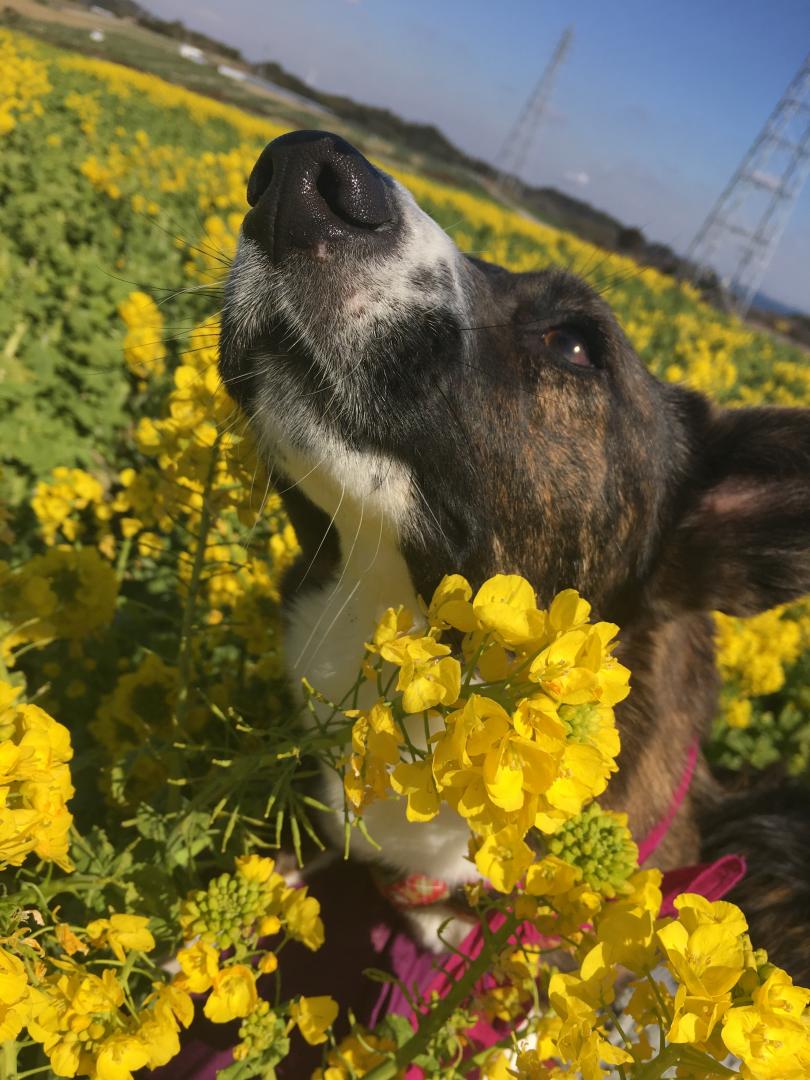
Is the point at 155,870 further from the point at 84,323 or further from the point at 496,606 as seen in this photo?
the point at 84,323

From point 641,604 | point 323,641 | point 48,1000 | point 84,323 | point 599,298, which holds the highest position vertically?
point 599,298

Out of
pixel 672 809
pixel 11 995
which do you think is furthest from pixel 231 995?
pixel 672 809

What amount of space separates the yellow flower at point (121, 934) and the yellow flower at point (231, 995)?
131mm

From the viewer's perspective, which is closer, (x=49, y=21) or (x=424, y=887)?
(x=424, y=887)

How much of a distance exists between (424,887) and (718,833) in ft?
4.33

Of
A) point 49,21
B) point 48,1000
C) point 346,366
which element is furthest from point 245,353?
point 49,21

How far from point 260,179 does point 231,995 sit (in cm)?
160

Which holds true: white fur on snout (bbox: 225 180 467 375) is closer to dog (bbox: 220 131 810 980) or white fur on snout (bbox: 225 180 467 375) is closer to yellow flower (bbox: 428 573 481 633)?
dog (bbox: 220 131 810 980)

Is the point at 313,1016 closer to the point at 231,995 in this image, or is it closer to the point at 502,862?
the point at 231,995

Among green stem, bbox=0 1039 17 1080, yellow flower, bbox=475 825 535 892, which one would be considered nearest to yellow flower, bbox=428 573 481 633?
yellow flower, bbox=475 825 535 892

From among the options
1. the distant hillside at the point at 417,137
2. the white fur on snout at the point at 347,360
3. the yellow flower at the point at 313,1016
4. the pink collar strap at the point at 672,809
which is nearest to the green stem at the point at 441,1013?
the yellow flower at the point at 313,1016

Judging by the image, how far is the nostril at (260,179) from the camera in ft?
5.50

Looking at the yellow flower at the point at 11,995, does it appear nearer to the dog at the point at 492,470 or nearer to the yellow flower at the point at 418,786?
the yellow flower at the point at 418,786

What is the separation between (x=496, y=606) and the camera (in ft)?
3.11
